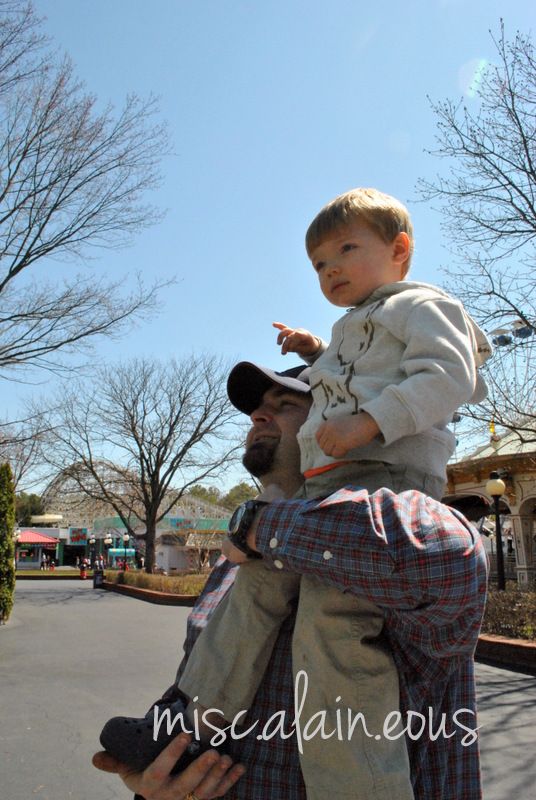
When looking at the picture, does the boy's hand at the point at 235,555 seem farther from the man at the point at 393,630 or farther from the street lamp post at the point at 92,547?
the street lamp post at the point at 92,547

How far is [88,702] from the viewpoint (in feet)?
23.1

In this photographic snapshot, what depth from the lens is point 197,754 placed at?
1442mm

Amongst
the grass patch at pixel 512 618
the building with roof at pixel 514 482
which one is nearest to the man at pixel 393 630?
the grass patch at pixel 512 618

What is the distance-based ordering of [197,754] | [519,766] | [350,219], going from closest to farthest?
[197,754], [350,219], [519,766]

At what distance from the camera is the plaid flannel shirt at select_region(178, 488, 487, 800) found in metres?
Answer: 1.18

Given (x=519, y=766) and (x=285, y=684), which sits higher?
(x=285, y=684)

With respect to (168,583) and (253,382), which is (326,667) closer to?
(253,382)

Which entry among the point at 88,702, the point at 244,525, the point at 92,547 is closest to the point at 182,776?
the point at 244,525

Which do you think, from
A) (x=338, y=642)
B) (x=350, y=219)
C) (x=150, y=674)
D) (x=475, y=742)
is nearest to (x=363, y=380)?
(x=350, y=219)

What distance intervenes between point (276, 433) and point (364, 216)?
0.73 meters

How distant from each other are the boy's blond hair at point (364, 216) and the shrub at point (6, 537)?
1462cm

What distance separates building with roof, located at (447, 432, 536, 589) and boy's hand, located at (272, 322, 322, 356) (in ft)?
56.2

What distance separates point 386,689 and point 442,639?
0.16 metres

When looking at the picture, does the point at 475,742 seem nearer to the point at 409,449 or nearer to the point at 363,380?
the point at 409,449
